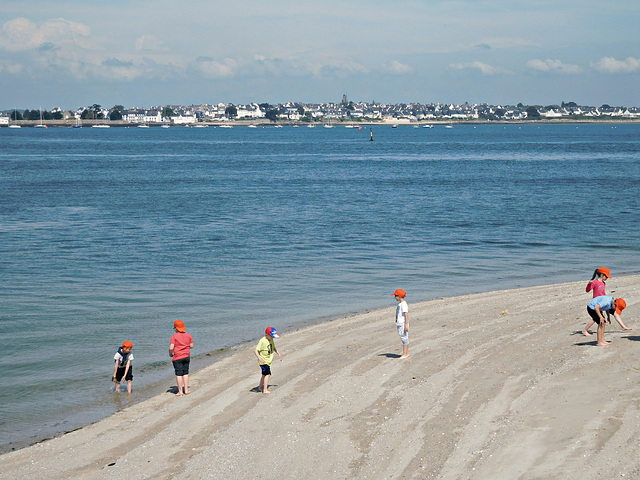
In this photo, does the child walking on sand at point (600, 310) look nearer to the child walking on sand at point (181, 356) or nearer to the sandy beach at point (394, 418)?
the sandy beach at point (394, 418)

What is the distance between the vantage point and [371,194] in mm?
66375

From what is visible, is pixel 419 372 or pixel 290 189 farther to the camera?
pixel 290 189

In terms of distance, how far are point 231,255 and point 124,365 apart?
727 inches

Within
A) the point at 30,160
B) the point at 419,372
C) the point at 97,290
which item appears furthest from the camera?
the point at 30,160

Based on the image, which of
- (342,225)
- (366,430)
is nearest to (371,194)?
(342,225)

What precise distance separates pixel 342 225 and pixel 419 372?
3011 centimetres

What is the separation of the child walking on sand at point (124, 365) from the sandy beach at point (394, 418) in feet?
3.31

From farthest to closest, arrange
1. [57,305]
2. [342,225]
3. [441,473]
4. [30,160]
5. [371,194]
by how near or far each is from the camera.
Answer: [30,160] → [371,194] → [342,225] → [57,305] → [441,473]

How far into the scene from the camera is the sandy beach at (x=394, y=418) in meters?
11.7

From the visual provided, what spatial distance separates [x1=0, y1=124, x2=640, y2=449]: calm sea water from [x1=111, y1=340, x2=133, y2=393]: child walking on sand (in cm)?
42

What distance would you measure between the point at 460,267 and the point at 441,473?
21.4m

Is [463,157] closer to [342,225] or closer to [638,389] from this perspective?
[342,225]

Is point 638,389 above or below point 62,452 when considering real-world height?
above

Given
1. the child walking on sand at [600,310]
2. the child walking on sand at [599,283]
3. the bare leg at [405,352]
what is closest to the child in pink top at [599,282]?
the child walking on sand at [599,283]
